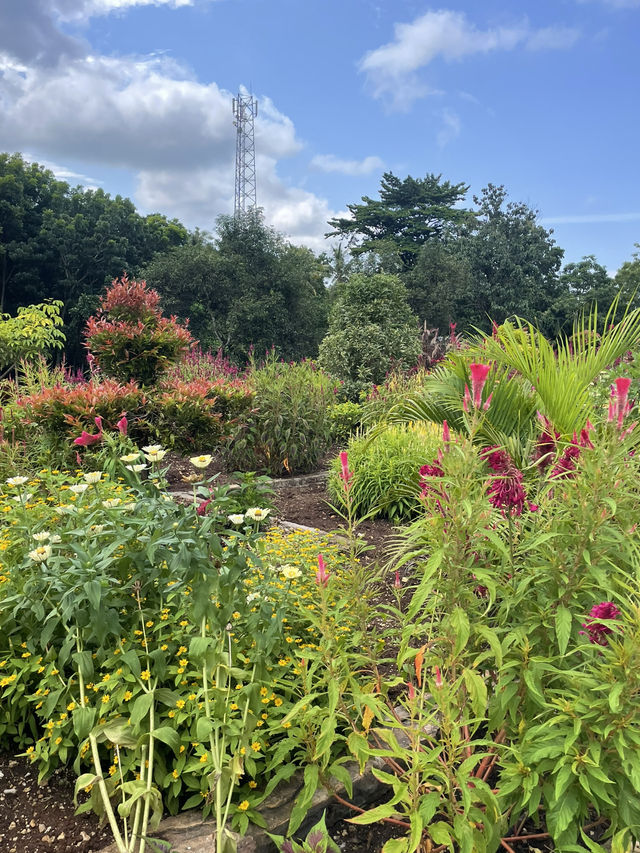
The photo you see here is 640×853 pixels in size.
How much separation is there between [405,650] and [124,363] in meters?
4.67

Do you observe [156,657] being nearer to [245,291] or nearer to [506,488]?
[506,488]

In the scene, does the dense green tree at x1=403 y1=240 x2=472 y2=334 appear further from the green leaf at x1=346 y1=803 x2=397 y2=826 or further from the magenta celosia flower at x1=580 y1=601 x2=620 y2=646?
the green leaf at x1=346 y1=803 x2=397 y2=826

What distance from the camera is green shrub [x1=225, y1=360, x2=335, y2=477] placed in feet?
21.3

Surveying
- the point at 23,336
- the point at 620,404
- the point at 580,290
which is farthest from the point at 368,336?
the point at 580,290

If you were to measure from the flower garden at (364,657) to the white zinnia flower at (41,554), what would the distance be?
1cm

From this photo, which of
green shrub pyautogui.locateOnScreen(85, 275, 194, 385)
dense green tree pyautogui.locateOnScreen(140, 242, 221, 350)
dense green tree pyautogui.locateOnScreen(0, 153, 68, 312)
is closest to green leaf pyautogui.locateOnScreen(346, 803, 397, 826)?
green shrub pyautogui.locateOnScreen(85, 275, 194, 385)

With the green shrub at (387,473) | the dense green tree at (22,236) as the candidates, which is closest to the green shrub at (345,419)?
the green shrub at (387,473)

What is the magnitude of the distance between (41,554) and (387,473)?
345cm

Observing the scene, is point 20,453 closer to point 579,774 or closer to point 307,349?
point 579,774

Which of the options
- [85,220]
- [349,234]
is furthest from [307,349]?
[349,234]

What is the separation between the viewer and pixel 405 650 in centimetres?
164

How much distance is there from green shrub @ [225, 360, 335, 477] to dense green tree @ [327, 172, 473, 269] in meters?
26.1

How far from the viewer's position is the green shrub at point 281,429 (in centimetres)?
648

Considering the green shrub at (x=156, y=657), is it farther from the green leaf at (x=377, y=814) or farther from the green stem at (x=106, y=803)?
the green leaf at (x=377, y=814)
